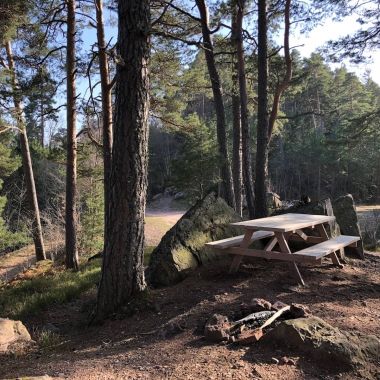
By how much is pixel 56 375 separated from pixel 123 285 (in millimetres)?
1834

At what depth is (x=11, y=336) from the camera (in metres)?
4.25

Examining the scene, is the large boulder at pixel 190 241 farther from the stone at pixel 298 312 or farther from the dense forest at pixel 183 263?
the stone at pixel 298 312

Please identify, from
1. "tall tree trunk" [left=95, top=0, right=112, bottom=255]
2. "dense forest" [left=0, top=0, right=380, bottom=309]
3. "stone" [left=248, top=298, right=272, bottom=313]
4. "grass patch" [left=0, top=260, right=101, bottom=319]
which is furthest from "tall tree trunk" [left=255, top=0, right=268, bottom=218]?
"stone" [left=248, top=298, right=272, bottom=313]

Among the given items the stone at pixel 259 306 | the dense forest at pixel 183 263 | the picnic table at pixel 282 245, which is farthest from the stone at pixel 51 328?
the stone at pixel 259 306

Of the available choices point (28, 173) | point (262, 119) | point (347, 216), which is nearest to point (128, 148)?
point (347, 216)

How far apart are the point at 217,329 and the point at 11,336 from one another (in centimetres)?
237

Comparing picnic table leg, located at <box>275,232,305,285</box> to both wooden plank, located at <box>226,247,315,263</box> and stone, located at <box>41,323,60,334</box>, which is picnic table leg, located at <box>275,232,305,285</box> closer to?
wooden plank, located at <box>226,247,315,263</box>

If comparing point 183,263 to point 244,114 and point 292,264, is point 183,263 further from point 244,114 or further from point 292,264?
point 244,114

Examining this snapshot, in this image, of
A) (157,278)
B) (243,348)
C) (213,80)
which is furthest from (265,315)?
(213,80)

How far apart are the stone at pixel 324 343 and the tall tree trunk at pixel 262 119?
5.43 m

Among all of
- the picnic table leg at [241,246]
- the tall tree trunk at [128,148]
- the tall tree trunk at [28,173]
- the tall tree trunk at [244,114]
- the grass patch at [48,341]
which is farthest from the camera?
the tall tree trunk at [28,173]

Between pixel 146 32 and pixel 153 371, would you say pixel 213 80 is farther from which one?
pixel 153 371

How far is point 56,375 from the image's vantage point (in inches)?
109

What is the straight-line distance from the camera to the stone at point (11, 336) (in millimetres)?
4100
